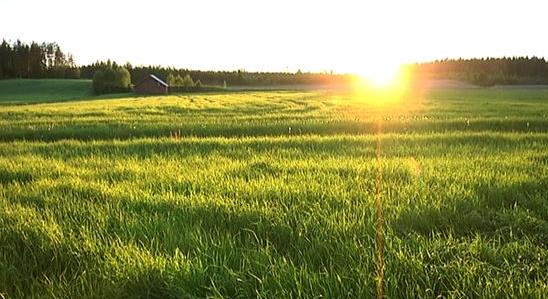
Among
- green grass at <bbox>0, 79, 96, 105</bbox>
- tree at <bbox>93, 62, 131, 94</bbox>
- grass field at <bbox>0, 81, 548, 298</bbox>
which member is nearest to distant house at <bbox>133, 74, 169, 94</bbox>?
tree at <bbox>93, 62, 131, 94</bbox>

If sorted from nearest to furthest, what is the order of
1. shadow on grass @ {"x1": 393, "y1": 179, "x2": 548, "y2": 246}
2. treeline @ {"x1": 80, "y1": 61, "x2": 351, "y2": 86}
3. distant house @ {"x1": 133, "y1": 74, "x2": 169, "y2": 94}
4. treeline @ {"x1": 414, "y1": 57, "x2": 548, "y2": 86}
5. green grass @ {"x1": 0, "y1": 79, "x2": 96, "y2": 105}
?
1. shadow on grass @ {"x1": 393, "y1": 179, "x2": 548, "y2": 246}
2. green grass @ {"x1": 0, "y1": 79, "x2": 96, "y2": 105}
3. distant house @ {"x1": 133, "y1": 74, "x2": 169, "y2": 94}
4. treeline @ {"x1": 414, "y1": 57, "x2": 548, "y2": 86}
5. treeline @ {"x1": 80, "y1": 61, "x2": 351, "y2": 86}

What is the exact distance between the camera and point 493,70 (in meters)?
138

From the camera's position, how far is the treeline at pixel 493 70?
118312 millimetres

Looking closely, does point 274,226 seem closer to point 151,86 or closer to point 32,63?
point 151,86

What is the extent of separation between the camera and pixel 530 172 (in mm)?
7977

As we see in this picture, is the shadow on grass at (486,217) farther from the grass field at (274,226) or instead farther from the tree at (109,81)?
the tree at (109,81)

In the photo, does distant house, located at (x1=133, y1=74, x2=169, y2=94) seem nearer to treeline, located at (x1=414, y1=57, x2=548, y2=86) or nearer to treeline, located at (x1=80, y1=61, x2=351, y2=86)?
treeline, located at (x1=80, y1=61, x2=351, y2=86)

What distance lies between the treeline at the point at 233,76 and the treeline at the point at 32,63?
6951 millimetres

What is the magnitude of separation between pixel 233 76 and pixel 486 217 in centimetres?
13926

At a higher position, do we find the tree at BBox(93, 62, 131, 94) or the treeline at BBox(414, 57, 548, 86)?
the treeline at BBox(414, 57, 548, 86)

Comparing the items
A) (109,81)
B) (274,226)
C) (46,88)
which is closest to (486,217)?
(274,226)

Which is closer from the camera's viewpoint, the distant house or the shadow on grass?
the shadow on grass

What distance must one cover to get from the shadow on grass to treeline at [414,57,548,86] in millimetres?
115117

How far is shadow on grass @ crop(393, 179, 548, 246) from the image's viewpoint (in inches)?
194
